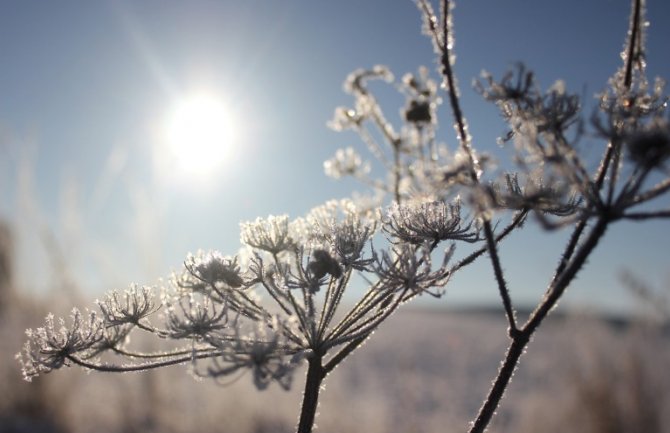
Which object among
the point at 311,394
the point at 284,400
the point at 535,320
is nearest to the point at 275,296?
the point at 311,394

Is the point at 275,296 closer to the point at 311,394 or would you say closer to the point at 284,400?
the point at 311,394

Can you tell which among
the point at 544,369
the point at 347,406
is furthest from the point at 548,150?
the point at 544,369

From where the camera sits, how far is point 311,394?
153cm

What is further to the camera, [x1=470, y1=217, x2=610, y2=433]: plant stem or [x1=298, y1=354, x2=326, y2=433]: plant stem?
[x1=298, y1=354, x2=326, y2=433]: plant stem

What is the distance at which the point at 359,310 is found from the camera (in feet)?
5.46

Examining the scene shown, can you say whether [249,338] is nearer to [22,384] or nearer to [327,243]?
[327,243]

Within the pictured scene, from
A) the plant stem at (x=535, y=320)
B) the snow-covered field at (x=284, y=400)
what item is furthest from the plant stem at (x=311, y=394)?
the snow-covered field at (x=284, y=400)

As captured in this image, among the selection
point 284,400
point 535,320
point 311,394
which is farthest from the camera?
point 284,400

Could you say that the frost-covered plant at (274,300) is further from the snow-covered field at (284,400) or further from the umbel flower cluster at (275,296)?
the snow-covered field at (284,400)

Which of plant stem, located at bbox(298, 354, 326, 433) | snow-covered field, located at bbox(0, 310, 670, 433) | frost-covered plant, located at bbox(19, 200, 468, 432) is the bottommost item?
plant stem, located at bbox(298, 354, 326, 433)

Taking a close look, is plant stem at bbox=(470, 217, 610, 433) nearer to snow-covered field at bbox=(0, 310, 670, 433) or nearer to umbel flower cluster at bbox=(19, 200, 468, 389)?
umbel flower cluster at bbox=(19, 200, 468, 389)

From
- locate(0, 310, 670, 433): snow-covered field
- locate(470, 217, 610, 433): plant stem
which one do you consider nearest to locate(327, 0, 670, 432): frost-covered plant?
locate(470, 217, 610, 433): plant stem

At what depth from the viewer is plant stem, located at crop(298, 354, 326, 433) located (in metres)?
1.52

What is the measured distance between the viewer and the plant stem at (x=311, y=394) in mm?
1520
